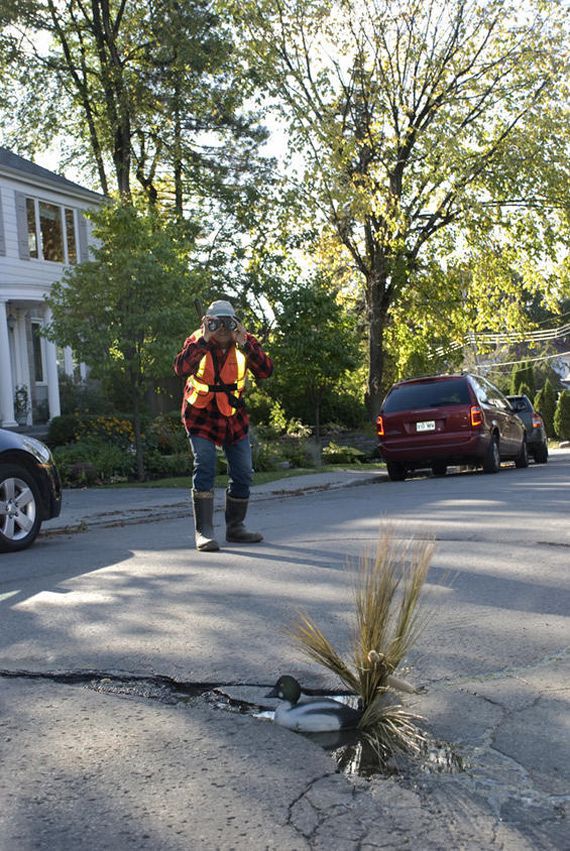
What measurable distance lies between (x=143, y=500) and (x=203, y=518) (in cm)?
578

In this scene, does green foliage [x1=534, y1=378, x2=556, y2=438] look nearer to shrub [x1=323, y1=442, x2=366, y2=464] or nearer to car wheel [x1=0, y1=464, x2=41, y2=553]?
shrub [x1=323, y1=442, x2=366, y2=464]

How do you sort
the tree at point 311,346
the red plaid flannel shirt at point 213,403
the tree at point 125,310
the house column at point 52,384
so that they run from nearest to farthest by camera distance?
the red plaid flannel shirt at point 213,403 → the tree at point 125,310 → the tree at point 311,346 → the house column at point 52,384

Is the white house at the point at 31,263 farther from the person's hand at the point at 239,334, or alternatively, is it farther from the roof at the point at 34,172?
the person's hand at the point at 239,334

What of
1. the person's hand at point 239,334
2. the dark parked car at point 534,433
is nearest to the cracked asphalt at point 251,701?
the person's hand at point 239,334

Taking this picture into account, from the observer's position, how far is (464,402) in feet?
57.3

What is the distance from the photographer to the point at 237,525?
9062mm

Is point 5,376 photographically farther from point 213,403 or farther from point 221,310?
point 221,310

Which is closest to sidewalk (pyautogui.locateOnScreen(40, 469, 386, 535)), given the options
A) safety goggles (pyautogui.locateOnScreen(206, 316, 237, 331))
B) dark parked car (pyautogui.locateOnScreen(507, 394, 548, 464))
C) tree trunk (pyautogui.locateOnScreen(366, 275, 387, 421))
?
safety goggles (pyautogui.locateOnScreen(206, 316, 237, 331))

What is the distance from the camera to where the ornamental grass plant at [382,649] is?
3.76m

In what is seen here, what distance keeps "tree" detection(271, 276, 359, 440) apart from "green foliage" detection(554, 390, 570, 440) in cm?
1955

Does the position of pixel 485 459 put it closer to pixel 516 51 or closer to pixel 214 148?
pixel 516 51

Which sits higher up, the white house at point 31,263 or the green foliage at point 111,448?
the white house at point 31,263

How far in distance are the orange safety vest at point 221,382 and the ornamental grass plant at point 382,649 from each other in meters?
4.44

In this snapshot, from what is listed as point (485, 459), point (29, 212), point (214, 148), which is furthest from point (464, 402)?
point (214, 148)
